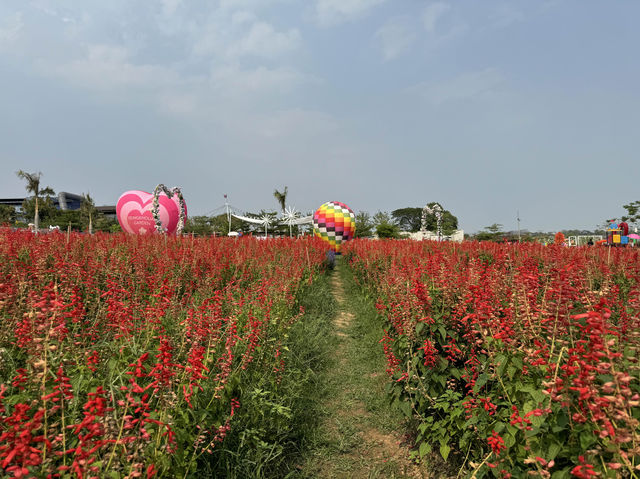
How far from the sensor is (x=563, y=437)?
1851 mm

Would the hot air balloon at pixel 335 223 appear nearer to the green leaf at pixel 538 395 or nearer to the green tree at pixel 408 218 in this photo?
the green leaf at pixel 538 395

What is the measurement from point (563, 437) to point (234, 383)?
2452 mm

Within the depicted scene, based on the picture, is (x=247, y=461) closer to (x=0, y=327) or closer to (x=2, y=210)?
(x=0, y=327)

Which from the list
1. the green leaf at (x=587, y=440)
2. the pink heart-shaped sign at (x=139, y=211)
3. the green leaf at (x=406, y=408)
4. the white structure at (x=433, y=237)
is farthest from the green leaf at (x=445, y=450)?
the pink heart-shaped sign at (x=139, y=211)

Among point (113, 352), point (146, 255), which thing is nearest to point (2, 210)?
point (146, 255)

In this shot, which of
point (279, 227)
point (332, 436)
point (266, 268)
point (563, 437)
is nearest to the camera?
point (563, 437)

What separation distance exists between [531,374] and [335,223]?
871 inches

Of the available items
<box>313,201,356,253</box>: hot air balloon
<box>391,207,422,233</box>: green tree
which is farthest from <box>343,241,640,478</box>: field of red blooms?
<box>391,207,422,233</box>: green tree

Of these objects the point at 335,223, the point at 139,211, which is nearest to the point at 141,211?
the point at 139,211

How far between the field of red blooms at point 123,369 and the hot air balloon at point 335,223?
55.8ft

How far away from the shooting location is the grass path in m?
3.37

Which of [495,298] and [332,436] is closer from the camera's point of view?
[495,298]

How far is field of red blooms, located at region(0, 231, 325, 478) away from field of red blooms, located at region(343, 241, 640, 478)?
1701mm

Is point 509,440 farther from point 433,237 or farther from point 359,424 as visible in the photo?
point 433,237
